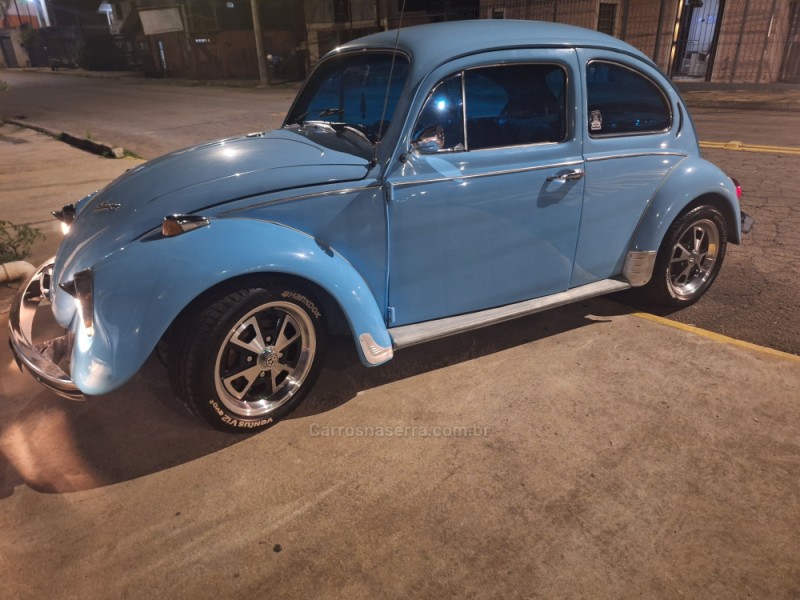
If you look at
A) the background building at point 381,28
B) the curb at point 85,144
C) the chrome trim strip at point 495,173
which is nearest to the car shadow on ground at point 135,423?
the chrome trim strip at point 495,173

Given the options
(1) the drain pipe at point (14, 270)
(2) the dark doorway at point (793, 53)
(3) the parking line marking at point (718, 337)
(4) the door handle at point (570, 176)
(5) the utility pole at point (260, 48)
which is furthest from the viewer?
(5) the utility pole at point (260, 48)

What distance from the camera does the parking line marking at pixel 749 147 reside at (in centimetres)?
831

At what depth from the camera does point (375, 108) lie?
10.4 feet

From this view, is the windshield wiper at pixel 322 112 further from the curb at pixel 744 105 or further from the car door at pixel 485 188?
the curb at pixel 744 105

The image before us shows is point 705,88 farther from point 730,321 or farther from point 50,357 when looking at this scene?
point 50,357

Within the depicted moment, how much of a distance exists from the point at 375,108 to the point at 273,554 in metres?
2.31

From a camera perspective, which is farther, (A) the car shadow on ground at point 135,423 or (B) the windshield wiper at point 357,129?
(B) the windshield wiper at point 357,129

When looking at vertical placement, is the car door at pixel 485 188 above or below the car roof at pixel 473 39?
below

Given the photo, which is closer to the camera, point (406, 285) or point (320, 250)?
point (320, 250)

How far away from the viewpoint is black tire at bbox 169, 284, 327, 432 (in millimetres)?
2482

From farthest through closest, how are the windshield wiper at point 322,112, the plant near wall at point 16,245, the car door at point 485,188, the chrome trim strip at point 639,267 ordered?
1. the plant near wall at point 16,245
2. the chrome trim strip at point 639,267
3. the windshield wiper at point 322,112
4. the car door at point 485,188

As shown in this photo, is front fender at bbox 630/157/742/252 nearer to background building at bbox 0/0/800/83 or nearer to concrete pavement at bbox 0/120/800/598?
concrete pavement at bbox 0/120/800/598

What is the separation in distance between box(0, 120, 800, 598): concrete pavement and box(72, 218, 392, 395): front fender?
570mm

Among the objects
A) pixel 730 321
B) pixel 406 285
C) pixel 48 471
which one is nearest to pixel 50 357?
pixel 48 471
